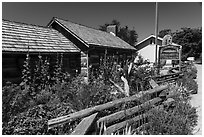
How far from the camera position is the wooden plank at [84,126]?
3262 millimetres

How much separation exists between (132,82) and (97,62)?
4.08 m

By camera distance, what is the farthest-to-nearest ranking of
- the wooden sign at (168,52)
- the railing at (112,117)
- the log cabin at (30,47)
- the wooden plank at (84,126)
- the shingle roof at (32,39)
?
the wooden sign at (168,52), the shingle roof at (32,39), the log cabin at (30,47), the railing at (112,117), the wooden plank at (84,126)

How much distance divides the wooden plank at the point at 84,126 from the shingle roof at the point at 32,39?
4843mm

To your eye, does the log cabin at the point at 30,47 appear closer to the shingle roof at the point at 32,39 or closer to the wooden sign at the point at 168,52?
the shingle roof at the point at 32,39

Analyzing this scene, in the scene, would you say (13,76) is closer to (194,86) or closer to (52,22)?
(52,22)

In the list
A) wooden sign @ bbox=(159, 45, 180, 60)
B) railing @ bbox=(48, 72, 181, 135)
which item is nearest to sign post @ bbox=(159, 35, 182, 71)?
wooden sign @ bbox=(159, 45, 180, 60)

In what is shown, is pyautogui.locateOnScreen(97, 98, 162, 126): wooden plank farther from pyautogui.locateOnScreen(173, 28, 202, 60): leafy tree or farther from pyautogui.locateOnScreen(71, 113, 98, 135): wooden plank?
pyautogui.locateOnScreen(173, 28, 202, 60): leafy tree

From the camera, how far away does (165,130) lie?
4004 mm

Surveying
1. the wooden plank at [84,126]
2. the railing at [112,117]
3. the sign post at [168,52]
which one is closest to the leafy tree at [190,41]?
the sign post at [168,52]

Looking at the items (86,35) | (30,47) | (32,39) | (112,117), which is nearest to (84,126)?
(112,117)

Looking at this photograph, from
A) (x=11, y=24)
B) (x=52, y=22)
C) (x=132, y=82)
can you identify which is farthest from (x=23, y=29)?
(x=132, y=82)

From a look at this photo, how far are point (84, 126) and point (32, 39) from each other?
670 cm

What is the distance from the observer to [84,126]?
3416 mm

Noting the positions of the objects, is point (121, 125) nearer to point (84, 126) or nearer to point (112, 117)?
point (112, 117)
